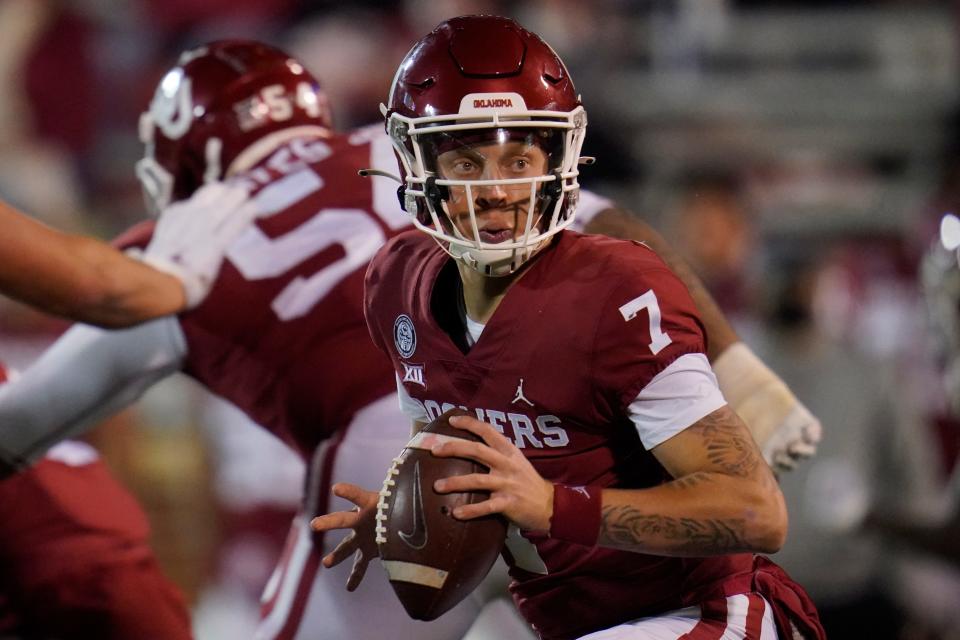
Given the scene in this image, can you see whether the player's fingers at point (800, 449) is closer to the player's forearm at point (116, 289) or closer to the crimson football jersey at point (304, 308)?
the crimson football jersey at point (304, 308)

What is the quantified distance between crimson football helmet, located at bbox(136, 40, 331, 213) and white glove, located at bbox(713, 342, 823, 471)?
3.76 ft

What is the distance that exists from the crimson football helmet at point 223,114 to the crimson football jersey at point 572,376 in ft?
3.25

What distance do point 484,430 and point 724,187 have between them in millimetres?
4766

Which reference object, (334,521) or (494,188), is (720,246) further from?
(334,521)

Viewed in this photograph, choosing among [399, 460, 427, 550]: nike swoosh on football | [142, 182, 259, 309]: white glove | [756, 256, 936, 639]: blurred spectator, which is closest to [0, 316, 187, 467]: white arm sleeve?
[142, 182, 259, 309]: white glove

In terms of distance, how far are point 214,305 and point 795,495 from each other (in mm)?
3051

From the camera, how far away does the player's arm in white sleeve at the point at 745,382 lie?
2805mm

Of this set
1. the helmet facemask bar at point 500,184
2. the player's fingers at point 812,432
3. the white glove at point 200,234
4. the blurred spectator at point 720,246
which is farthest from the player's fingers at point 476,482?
the blurred spectator at point 720,246

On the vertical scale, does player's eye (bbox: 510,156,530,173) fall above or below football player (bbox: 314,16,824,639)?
above

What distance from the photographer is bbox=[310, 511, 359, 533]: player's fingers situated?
2203 millimetres

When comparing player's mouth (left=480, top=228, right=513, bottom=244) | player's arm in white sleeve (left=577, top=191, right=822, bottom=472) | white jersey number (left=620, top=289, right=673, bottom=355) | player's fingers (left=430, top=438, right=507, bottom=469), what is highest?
player's mouth (left=480, top=228, right=513, bottom=244)

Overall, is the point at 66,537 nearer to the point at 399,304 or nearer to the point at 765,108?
the point at 399,304

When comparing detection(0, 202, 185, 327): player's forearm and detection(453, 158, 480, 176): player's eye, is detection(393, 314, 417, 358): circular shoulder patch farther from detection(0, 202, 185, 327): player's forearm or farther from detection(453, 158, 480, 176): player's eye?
detection(0, 202, 185, 327): player's forearm

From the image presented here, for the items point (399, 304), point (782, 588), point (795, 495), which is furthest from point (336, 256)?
point (795, 495)
